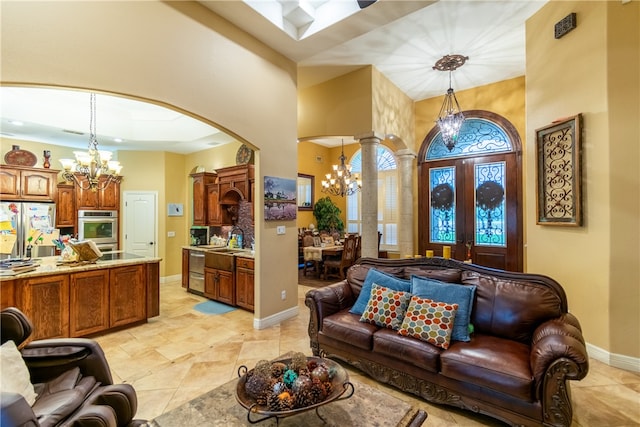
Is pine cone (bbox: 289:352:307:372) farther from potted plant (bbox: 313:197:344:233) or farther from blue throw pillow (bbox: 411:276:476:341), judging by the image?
potted plant (bbox: 313:197:344:233)

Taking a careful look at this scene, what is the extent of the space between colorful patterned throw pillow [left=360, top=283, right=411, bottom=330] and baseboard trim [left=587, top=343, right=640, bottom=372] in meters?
2.16

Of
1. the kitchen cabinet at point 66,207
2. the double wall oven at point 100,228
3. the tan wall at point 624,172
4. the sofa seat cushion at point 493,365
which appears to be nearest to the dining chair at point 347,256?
the sofa seat cushion at point 493,365

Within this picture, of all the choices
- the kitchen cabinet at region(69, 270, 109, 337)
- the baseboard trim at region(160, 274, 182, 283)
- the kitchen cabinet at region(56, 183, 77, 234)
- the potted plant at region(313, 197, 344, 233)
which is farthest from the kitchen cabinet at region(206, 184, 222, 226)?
the potted plant at region(313, 197, 344, 233)

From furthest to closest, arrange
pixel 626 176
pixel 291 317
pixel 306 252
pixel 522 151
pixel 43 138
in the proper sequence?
1. pixel 306 252
2. pixel 43 138
3. pixel 522 151
4. pixel 291 317
5. pixel 626 176

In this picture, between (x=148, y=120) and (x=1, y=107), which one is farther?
(x=148, y=120)

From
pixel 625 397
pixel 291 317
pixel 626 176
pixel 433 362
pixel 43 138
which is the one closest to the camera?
pixel 433 362

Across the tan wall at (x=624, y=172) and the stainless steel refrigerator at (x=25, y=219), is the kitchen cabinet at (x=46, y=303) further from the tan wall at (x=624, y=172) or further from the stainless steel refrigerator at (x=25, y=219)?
the tan wall at (x=624, y=172)

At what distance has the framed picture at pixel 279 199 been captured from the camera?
3.82 meters

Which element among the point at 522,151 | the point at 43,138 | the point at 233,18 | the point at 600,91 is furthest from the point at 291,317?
the point at 43,138

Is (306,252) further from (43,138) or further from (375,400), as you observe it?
(43,138)

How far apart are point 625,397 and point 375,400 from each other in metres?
2.31

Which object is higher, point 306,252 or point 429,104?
point 429,104

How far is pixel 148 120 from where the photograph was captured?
17.5 ft

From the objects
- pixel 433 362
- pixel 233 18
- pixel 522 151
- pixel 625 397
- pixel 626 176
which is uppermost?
pixel 233 18
